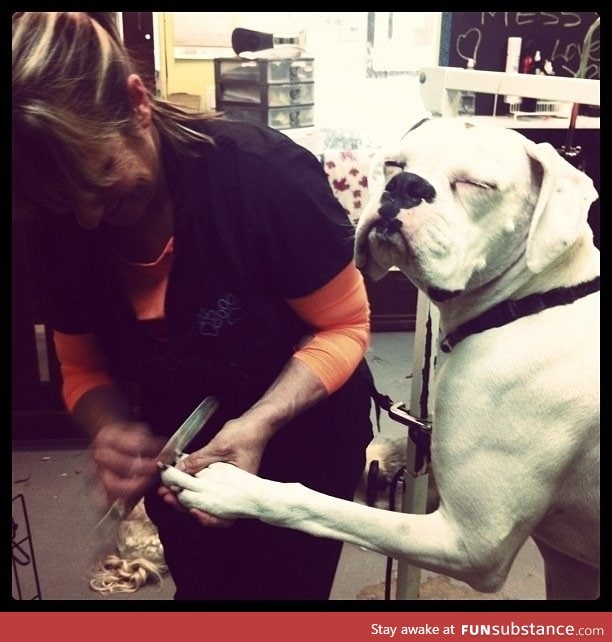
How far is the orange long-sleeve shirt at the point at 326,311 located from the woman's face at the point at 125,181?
0.06m

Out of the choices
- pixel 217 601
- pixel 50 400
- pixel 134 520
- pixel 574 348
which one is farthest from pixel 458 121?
pixel 50 400

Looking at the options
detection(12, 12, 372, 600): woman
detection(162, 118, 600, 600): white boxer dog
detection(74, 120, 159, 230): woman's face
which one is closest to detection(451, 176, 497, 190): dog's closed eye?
detection(162, 118, 600, 600): white boxer dog

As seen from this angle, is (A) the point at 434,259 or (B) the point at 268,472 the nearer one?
(A) the point at 434,259

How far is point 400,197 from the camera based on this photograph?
0.62 meters

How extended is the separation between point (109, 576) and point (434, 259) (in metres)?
0.82

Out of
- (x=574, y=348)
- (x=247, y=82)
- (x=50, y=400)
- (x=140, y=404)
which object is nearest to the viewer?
(x=574, y=348)

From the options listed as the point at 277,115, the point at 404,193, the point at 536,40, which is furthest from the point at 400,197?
the point at 536,40

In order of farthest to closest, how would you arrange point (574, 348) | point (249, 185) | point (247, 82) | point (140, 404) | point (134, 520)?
point (247, 82), point (134, 520), point (140, 404), point (249, 185), point (574, 348)

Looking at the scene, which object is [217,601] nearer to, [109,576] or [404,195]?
[109,576]

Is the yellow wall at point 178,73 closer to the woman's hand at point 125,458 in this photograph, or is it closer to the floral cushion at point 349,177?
the floral cushion at point 349,177

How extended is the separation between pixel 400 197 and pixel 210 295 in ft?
0.81

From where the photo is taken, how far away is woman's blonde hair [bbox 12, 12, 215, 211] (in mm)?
644

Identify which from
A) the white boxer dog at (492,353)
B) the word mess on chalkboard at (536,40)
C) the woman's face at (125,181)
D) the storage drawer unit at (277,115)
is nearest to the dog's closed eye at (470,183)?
A: the white boxer dog at (492,353)
